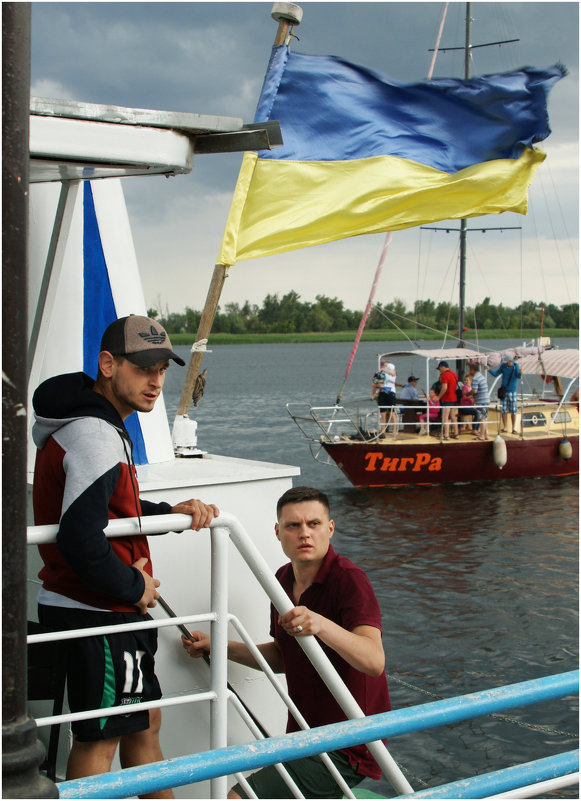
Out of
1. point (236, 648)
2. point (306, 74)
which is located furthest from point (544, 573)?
point (236, 648)

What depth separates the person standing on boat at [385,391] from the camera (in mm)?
28109

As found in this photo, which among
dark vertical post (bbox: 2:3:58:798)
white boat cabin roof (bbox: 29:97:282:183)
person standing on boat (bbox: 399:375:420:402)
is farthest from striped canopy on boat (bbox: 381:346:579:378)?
dark vertical post (bbox: 2:3:58:798)

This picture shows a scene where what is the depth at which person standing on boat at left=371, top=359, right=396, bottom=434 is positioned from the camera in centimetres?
2811

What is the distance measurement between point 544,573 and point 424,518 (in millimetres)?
6089

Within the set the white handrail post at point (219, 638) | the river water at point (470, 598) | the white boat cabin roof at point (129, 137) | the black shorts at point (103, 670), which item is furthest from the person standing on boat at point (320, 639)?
the river water at point (470, 598)

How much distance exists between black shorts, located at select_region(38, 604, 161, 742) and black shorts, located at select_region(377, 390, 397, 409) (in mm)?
25775

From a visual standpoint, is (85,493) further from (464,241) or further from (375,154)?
(464,241)

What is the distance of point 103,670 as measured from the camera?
2.93 m

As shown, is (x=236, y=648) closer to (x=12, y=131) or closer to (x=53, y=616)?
(x=53, y=616)

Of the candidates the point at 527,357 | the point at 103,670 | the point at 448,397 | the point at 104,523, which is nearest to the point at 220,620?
the point at 103,670

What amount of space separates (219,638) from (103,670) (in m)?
0.39

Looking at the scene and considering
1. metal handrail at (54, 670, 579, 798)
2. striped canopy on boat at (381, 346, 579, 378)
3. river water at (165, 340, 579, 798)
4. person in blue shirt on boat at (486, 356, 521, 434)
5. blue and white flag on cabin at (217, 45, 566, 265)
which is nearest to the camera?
metal handrail at (54, 670, 579, 798)

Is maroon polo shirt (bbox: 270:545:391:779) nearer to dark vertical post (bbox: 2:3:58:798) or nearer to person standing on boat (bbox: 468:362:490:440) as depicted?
dark vertical post (bbox: 2:3:58:798)

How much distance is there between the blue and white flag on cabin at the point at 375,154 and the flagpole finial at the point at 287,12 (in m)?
0.62
